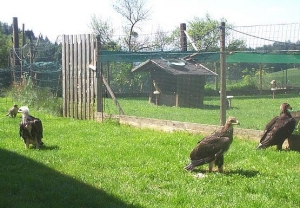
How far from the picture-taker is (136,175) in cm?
730

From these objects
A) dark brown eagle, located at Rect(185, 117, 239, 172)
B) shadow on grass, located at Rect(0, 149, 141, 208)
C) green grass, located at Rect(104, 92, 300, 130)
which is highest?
→ green grass, located at Rect(104, 92, 300, 130)

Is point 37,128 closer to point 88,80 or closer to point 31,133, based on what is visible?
point 31,133

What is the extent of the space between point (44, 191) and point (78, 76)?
9.64m

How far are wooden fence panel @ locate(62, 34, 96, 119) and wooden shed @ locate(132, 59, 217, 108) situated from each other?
4.81ft

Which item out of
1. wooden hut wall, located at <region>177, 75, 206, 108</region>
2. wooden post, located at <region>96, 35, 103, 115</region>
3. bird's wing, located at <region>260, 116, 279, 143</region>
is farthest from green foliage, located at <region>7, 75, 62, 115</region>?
bird's wing, located at <region>260, 116, 279, 143</region>

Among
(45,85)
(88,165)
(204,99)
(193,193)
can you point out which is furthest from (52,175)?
(45,85)

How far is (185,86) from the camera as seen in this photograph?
49.5ft

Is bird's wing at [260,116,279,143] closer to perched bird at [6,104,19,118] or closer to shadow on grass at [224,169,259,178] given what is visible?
shadow on grass at [224,169,259,178]

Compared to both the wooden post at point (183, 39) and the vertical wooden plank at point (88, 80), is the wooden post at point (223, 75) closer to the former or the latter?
the vertical wooden plank at point (88, 80)

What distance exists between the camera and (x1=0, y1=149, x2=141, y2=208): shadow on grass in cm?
585

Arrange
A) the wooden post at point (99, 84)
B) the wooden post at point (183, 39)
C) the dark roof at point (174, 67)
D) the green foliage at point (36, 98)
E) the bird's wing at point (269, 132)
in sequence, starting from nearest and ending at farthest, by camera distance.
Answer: the bird's wing at point (269, 132)
the dark roof at point (174, 67)
the wooden post at point (99, 84)
the wooden post at point (183, 39)
the green foliage at point (36, 98)

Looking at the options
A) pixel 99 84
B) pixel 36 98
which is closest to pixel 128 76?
pixel 99 84

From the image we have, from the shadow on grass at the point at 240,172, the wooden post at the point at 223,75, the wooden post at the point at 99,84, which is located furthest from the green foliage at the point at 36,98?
the shadow on grass at the point at 240,172

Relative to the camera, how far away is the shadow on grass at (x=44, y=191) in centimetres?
585
